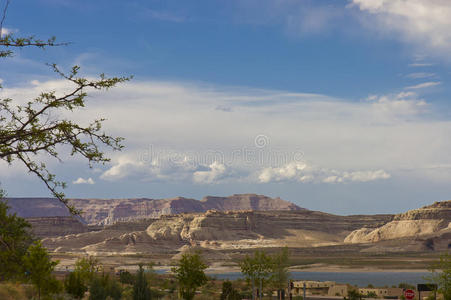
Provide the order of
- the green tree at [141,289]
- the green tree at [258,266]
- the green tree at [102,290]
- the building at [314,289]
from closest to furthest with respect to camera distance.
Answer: the green tree at [141,289]
the green tree at [102,290]
the green tree at [258,266]
the building at [314,289]

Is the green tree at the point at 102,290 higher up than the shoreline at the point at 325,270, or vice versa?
the green tree at the point at 102,290

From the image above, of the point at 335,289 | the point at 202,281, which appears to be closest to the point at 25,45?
the point at 202,281

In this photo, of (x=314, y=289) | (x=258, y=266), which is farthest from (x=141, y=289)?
(x=314, y=289)

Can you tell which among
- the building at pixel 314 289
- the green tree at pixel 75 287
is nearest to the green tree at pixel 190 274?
the green tree at pixel 75 287

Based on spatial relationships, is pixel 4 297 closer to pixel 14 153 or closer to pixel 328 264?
pixel 14 153

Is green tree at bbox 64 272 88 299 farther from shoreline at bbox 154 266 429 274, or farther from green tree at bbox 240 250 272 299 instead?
shoreline at bbox 154 266 429 274

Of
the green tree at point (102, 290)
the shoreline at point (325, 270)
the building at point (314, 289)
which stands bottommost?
the shoreline at point (325, 270)

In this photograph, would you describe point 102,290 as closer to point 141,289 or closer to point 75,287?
point 75,287

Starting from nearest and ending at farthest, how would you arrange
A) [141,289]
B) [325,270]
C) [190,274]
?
[141,289], [190,274], [325,270]

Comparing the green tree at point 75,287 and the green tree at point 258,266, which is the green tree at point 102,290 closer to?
the green tree at point 75,287

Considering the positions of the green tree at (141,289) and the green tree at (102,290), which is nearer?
the green tree at (141,289)

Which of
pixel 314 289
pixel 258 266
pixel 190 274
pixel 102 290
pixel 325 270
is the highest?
pixel 258 266

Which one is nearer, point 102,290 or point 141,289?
point 141,289

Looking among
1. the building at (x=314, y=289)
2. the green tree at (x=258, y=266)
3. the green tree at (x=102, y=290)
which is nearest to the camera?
the green tree at (x=102, y=290)
